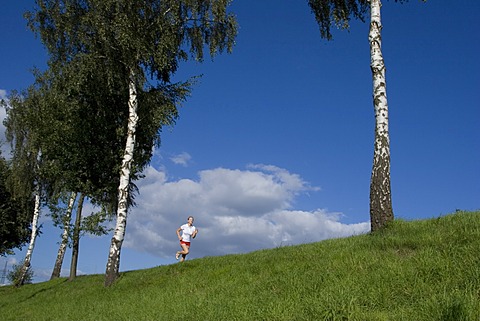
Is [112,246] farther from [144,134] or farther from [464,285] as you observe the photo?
[464,285]

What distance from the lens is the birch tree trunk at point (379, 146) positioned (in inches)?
482

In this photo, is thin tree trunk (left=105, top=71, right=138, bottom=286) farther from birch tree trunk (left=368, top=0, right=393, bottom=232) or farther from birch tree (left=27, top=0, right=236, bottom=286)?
birch tree trunk (left=368, top=0, right=393, bottom=232)

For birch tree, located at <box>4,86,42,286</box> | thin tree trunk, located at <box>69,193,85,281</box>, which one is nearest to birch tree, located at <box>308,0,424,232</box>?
thin tree trunk, located at <box>69,193,85,281</box>

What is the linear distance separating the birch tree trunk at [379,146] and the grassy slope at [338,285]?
0.68m

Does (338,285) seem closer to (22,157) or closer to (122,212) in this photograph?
(122,212)

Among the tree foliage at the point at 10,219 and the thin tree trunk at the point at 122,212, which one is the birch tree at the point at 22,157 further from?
the thin tree trunk at the point at 122,212

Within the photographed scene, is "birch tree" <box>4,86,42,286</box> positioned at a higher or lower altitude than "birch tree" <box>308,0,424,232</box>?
higher

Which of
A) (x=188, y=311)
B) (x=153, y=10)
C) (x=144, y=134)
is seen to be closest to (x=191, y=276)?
(x=188, y=311)

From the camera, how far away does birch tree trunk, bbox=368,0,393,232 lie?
12250 millimetres

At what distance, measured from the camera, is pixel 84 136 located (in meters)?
25.0

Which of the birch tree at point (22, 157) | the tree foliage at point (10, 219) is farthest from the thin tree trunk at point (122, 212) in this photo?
the tree foliage at point (10, 219)

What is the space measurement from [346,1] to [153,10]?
28.7ft

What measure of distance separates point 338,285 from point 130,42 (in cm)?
1498

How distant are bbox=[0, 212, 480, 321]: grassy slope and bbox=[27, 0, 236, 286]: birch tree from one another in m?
6.59
